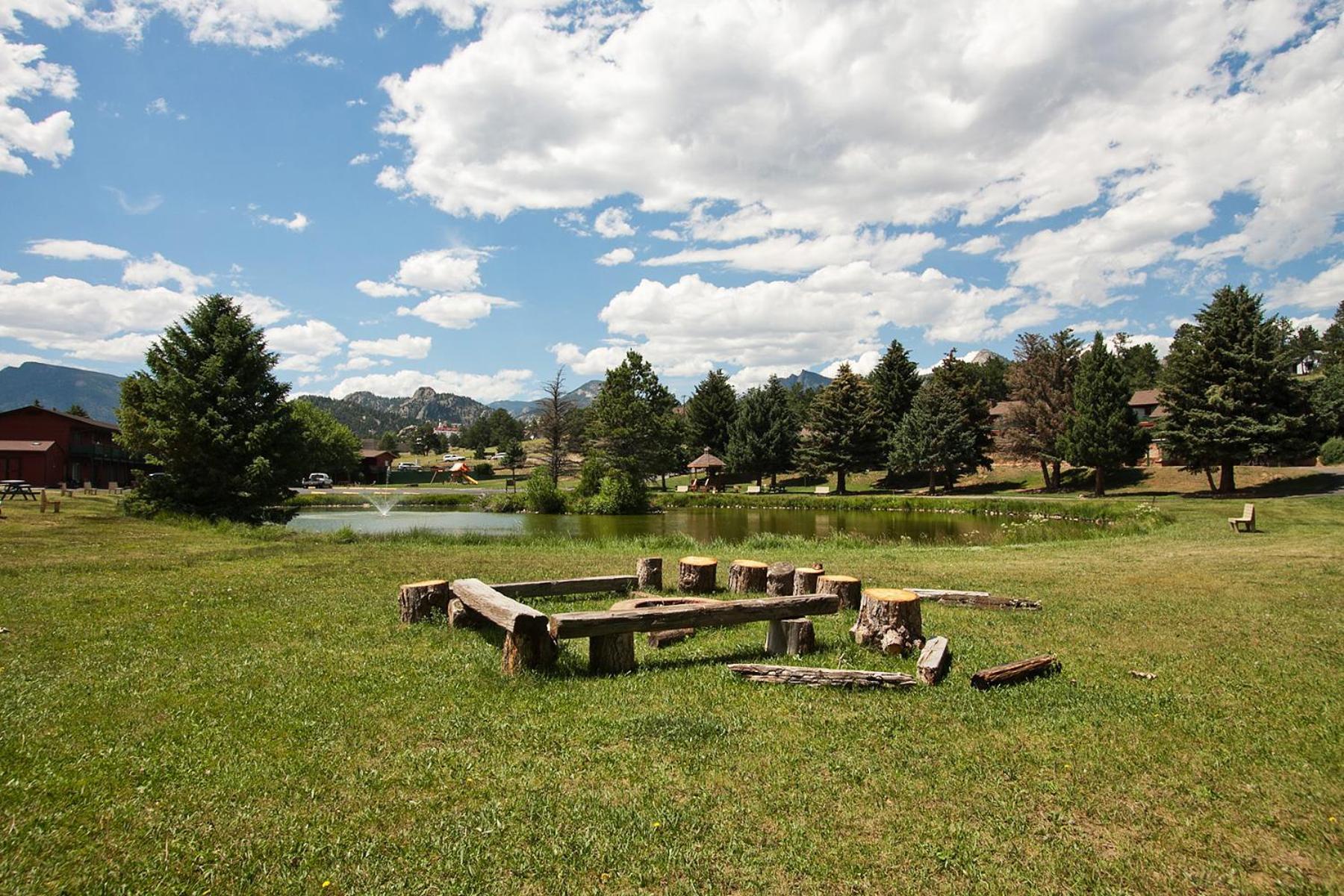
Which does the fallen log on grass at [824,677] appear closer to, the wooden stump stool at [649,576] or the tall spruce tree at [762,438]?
the wooden stump stool at [649,576]

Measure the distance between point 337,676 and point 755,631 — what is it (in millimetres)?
4858

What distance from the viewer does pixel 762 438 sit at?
198ft

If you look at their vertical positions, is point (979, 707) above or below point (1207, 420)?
below

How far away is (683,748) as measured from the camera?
199 inches

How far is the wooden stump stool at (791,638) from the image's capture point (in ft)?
24.6

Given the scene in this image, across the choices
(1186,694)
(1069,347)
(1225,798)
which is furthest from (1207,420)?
(1225,798)

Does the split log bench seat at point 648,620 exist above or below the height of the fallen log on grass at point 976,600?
above

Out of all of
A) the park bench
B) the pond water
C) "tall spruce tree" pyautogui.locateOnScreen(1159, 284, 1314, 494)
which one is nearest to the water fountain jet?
the pond water

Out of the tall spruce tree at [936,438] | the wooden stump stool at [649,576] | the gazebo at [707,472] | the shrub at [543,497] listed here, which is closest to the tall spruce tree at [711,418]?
the gazebo at [707,472]

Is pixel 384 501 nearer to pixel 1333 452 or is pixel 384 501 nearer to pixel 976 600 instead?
pixel 976 600

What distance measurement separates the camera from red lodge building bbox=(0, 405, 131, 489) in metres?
48.4

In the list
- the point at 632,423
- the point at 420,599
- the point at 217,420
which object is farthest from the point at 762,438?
the point at 420,599

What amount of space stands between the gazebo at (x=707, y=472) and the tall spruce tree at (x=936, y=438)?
15.7 meters

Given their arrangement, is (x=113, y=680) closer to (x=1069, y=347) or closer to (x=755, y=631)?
(x=755, y=631)
